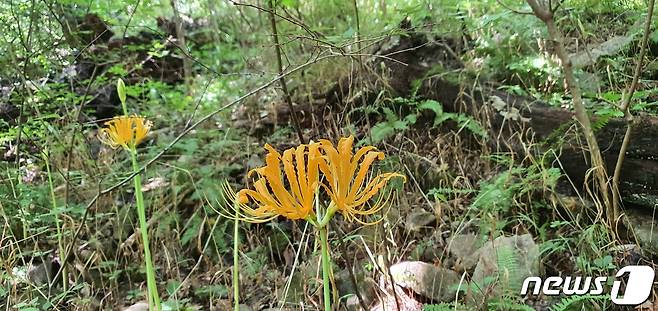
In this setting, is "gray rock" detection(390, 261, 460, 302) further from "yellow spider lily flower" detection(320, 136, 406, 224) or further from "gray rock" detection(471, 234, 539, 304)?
"yellow spider lily flower" detection(320, 136, 406, 224)

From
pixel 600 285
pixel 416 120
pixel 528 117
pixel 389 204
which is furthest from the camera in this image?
pixel 416 120

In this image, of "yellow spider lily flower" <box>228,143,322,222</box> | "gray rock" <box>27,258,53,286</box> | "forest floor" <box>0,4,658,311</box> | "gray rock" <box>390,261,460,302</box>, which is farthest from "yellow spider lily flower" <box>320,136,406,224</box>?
"gray rock" <box>27,258,53,286</box>

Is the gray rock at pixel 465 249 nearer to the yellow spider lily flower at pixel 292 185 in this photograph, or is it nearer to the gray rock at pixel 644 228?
the gray rock at pixel 644 228

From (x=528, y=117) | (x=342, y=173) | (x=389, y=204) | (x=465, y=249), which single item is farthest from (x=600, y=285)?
(x=342, y=173)

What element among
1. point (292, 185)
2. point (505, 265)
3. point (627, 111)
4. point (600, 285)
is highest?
point (292, 185)

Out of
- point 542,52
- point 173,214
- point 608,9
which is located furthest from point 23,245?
point 608,9

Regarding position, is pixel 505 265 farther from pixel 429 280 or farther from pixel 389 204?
pixel 389 204
